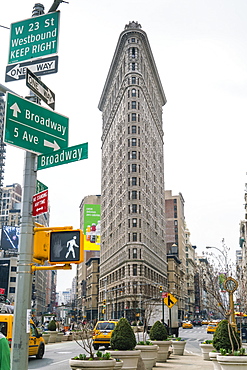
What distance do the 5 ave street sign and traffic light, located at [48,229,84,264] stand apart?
8.41 ft

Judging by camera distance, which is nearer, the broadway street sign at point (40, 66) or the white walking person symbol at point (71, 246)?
the white walking person symbol at point (71, 246)

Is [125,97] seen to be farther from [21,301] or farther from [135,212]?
[21,301]

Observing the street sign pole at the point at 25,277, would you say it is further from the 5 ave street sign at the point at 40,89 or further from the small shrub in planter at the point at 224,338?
the small shrub in planter at the point at 224,338

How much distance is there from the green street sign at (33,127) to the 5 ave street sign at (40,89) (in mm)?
245

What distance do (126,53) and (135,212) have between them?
41.3m

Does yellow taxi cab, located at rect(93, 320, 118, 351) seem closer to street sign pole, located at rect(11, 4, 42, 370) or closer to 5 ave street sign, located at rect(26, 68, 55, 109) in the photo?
street sign pole, located at rect(11, 4, 42, 370)

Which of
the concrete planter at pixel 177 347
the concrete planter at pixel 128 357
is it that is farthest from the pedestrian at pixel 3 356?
the concrete planter at pixel 177 347

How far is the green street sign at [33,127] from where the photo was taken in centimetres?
728

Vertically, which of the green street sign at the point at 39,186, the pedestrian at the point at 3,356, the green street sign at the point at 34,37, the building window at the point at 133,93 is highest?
the building window at the point at 133,93

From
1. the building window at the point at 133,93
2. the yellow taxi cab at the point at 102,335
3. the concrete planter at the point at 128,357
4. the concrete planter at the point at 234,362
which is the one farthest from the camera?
the building window at the point at 133,93

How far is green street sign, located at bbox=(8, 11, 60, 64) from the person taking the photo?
8.22 metres

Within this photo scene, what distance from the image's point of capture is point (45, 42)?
27.0 ft

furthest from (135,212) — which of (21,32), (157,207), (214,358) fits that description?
(21,32)

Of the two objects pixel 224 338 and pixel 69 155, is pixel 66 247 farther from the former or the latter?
pixel 224 338
